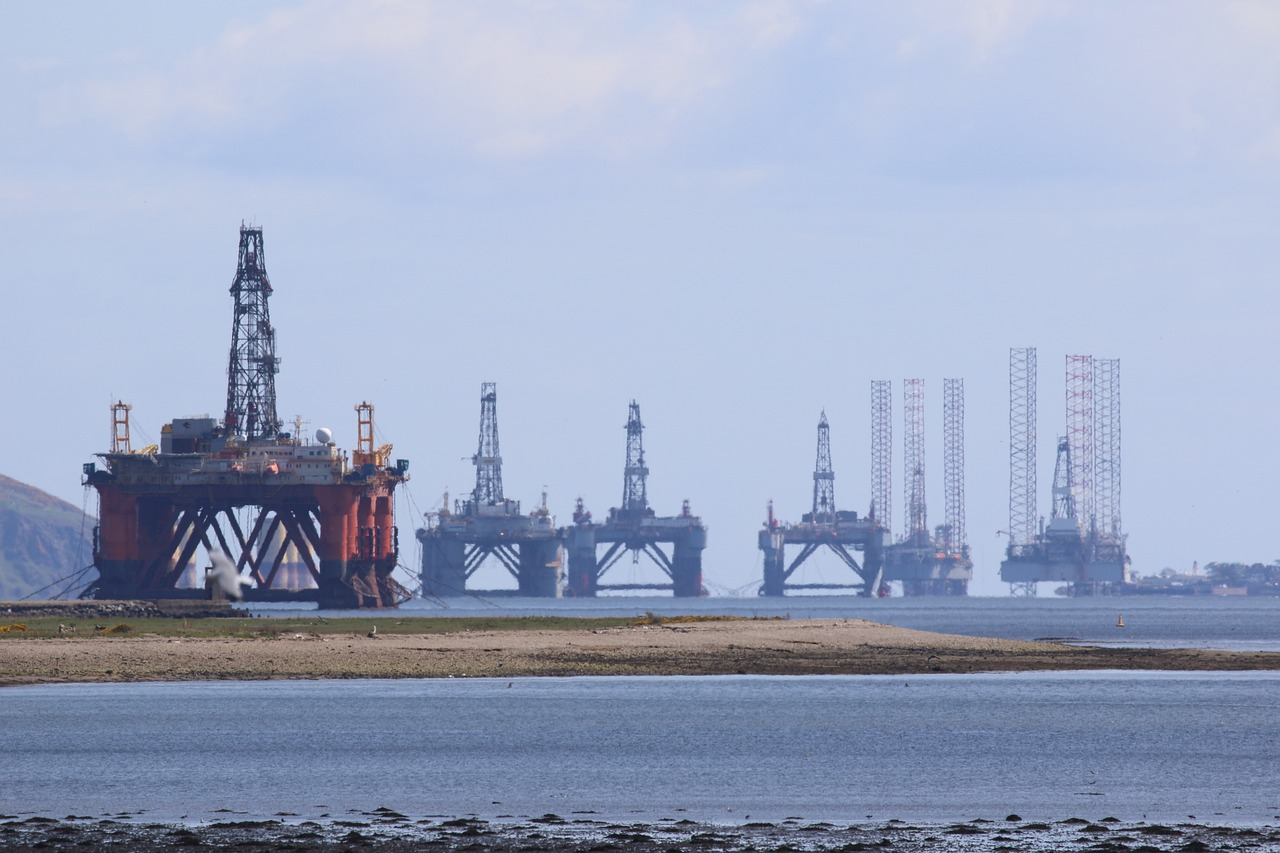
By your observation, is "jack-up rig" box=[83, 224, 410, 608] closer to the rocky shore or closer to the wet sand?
the rocky shore

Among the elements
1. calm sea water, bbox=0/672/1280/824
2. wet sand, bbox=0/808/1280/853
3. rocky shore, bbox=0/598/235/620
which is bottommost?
calm sea water, bbox=0/672/1280/824

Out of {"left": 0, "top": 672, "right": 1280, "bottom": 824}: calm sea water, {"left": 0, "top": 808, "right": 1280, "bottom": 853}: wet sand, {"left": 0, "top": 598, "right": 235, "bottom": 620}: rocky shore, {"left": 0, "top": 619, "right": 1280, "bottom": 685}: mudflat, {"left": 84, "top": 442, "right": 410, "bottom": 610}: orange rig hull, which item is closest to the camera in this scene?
{"left": 0, "top": 808, "right": 1280, "bottom": 853}: wet sand

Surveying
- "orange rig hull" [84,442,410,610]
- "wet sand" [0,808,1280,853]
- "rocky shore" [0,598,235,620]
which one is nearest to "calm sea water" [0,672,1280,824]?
"wet sand" [0,808,1280,853]

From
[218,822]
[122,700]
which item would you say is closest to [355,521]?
[122,700]

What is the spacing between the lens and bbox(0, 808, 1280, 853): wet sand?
2702 cm

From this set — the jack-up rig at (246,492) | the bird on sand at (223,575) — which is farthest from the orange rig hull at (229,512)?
the bird on sand at (223,575)

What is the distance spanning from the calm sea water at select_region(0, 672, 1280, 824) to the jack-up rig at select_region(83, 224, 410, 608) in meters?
65.3

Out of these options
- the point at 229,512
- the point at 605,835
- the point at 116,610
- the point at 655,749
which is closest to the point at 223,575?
the point at 116,610

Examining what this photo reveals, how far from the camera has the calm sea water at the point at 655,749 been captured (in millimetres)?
32875

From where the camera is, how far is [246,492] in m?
124

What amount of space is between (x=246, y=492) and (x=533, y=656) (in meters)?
61.4

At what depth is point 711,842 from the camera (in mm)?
27625

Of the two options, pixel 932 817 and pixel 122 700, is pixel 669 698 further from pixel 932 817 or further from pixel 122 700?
pixel 932 817

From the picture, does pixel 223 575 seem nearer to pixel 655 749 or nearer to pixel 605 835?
pixel 655 749
